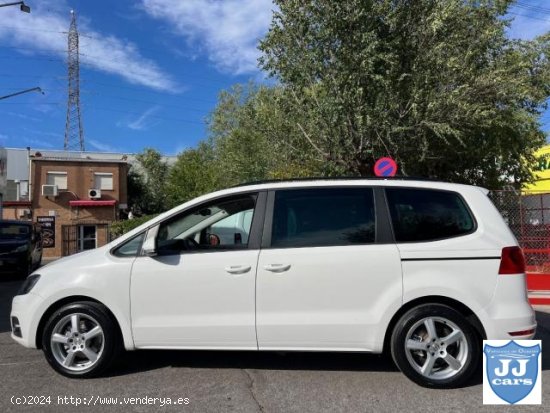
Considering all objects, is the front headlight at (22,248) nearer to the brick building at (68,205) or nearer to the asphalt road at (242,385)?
the asphalt road at (242,385)

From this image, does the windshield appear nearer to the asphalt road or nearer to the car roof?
the asphalt road

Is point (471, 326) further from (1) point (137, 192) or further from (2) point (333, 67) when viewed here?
(1) point (137, 192)

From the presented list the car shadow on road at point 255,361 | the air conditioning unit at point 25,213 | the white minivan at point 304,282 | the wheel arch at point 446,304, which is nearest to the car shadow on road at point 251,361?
the car shadow on road at point 255,361

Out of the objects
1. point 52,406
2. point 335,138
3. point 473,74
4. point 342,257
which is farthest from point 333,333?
point 473,74

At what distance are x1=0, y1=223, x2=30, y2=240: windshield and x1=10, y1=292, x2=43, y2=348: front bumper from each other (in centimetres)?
1089

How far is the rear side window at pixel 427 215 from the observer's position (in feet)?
16.6

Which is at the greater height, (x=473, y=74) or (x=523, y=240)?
(x=473, y=74)

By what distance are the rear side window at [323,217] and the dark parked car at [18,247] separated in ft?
37.7

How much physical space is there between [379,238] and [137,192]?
45564mm

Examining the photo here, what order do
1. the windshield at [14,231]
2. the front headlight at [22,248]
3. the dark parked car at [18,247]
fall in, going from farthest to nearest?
the windshield at [14,231], the front headlight at [22,248], the dark parked car at [18,247]

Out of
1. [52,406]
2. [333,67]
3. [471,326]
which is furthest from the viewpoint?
[333,67]

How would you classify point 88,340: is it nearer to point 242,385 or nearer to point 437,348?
point 242,385

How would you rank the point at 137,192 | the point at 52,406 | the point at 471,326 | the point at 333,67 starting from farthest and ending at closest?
the point at 137,192, the point at 333,67, the point at 471,326, the point at 52,406

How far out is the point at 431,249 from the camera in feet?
16.3
